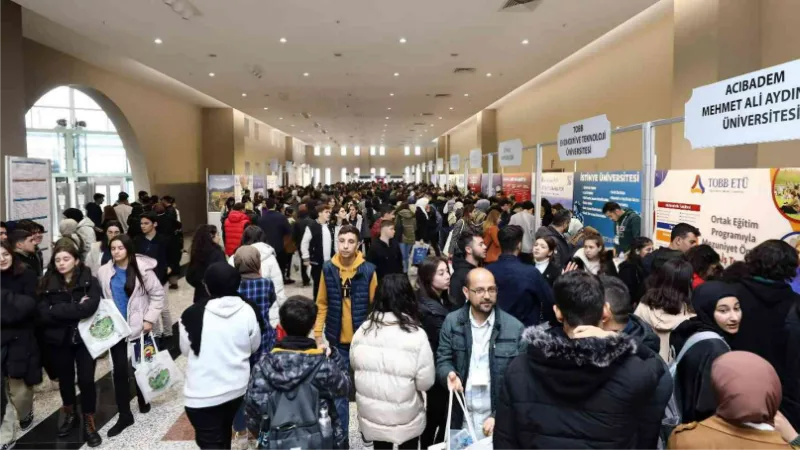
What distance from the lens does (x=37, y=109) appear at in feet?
45.4

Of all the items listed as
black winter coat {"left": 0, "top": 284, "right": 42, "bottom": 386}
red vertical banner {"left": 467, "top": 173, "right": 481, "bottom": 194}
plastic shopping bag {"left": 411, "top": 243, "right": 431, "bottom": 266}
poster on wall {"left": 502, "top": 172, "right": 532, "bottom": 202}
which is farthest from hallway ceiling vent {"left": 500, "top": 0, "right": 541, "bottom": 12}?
red vertical banner {"left": 467, "top": 173, "right": 481, "bottom": 194}

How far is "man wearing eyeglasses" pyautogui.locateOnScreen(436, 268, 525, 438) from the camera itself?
2498mm

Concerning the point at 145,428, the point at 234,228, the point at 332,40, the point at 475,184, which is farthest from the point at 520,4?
the point at 475,184

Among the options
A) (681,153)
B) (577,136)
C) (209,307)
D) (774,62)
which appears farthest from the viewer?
(681,153)

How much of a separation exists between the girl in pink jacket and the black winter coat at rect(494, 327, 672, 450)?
350 cm

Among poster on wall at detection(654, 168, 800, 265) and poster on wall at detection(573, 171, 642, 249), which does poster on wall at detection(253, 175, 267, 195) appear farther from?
poster on wall at detection(654, 168, 800, 265)

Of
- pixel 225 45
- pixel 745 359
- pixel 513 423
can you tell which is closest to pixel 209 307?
pixel 513 423

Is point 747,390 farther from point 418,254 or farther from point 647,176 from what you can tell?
point 418,254

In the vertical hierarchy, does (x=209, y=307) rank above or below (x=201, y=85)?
below

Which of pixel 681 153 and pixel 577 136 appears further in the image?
pixel 681 153

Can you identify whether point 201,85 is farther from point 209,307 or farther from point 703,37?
point 209,307

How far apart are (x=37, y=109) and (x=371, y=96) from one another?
30.3ft

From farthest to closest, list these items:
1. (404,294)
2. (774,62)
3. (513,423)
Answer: (774,62), (404,294), (513,423)

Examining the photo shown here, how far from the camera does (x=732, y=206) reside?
440 cm
